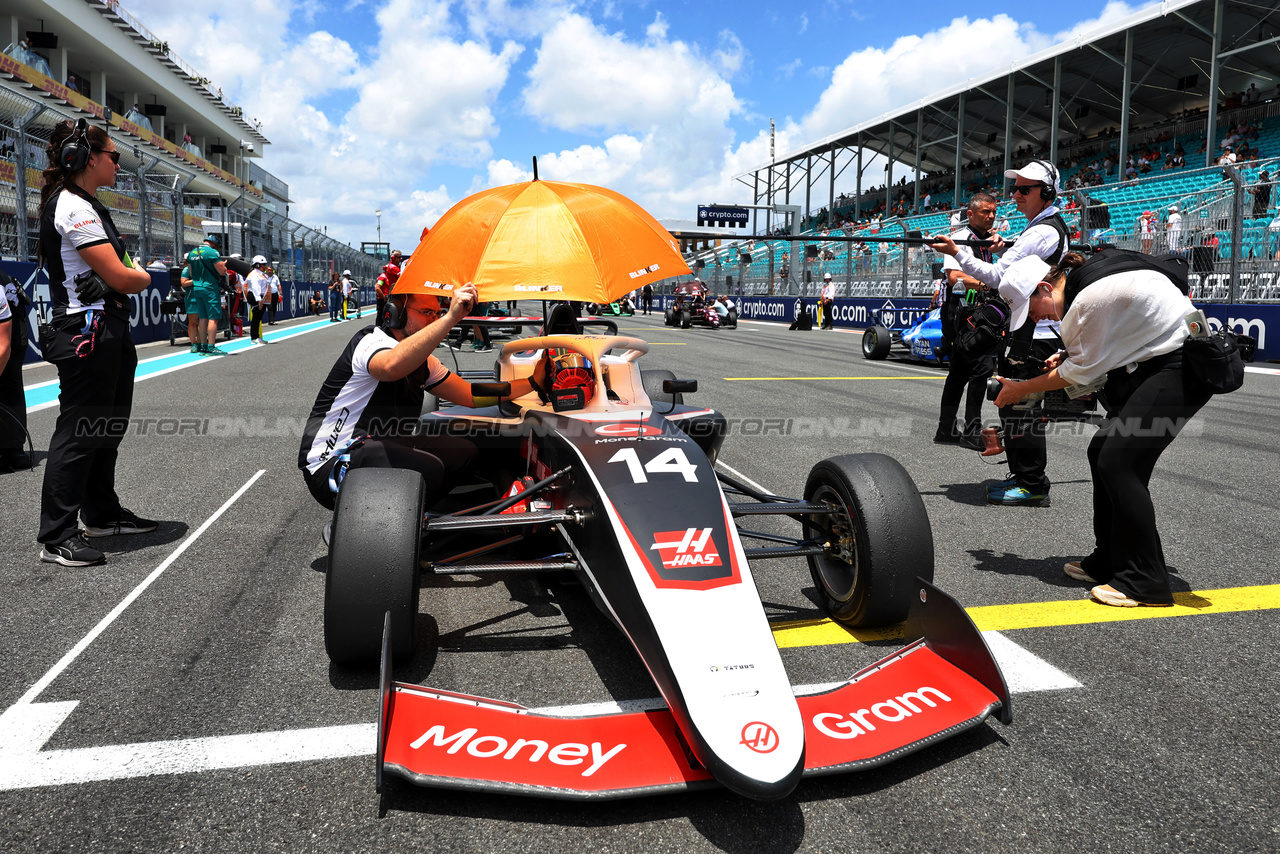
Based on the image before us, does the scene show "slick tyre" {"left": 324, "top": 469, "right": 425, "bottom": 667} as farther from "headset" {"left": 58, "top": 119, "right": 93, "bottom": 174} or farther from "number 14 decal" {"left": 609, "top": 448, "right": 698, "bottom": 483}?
"headset" {"left": 58, "top": 119, "right": 93, "bottom": 174}

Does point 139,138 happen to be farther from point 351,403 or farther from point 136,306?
point 351,403

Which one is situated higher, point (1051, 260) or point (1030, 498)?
point (1051, 260)

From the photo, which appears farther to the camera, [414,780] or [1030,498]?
[1030,498]

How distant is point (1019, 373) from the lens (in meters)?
4.74

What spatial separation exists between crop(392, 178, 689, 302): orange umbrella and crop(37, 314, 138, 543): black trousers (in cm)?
133

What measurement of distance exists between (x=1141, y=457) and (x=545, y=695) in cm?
235

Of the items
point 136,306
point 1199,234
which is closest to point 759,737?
point 1199,234

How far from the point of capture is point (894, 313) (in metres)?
21.8

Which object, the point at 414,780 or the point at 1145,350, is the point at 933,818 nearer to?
the point at 414,780

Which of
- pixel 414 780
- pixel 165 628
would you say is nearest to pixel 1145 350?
pixel 414 780

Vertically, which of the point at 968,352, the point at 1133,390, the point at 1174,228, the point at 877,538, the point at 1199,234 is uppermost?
the point at 1174,228

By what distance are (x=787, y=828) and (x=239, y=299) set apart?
691 inches

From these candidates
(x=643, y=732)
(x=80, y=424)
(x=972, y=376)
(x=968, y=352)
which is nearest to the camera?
(x=643, y=732)

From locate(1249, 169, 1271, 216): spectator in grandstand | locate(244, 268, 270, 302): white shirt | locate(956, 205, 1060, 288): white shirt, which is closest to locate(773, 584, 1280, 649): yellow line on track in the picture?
locate(956, 205, 1060, 288): white shirt
